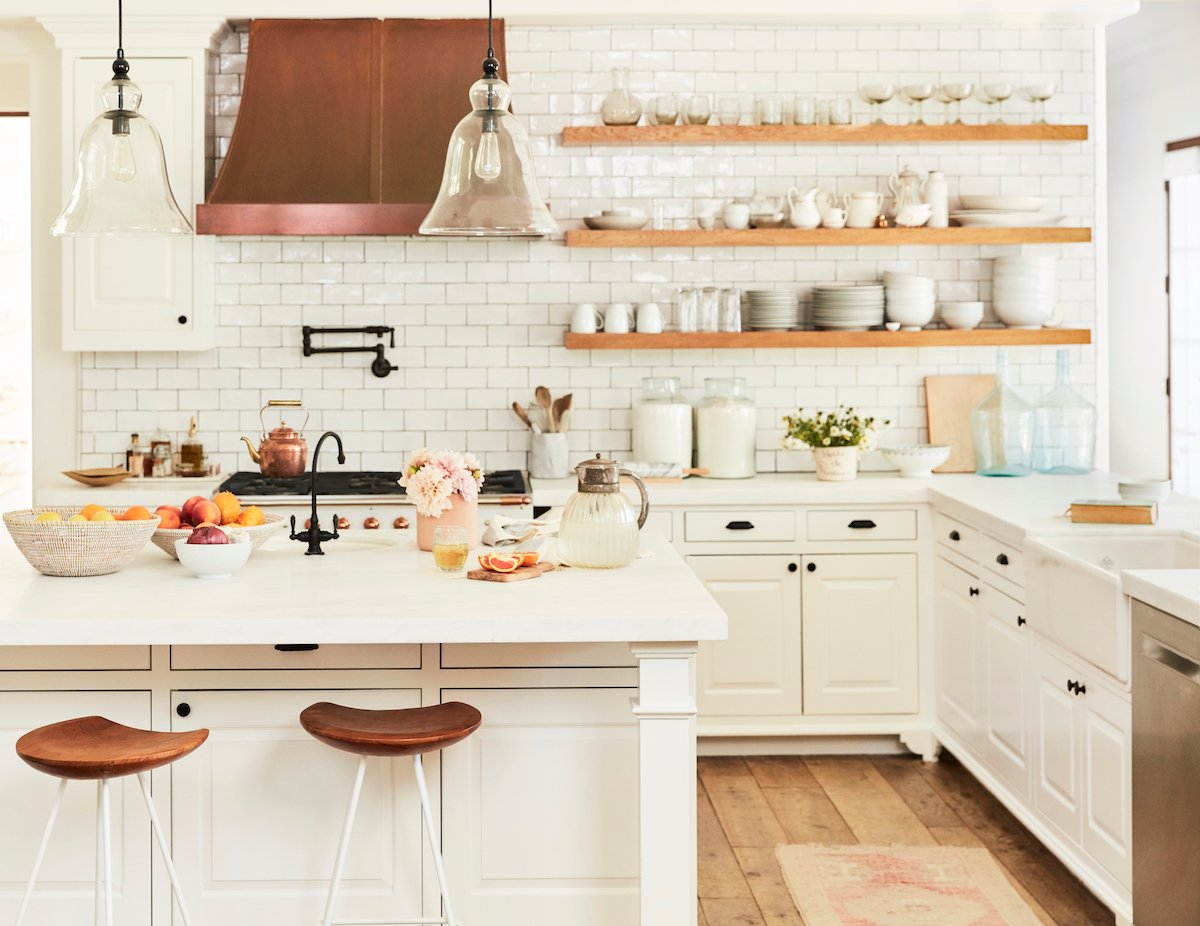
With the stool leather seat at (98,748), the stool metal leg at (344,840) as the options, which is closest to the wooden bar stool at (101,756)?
the stool leather seat at (98,748)

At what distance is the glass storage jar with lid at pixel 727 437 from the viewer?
5.37 metres

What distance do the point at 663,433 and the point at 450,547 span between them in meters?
2.46

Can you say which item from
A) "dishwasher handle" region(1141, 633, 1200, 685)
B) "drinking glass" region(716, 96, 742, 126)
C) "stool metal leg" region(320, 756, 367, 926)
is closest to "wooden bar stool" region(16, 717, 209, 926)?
"stool metal leg" region(320, 756, 367, 926)

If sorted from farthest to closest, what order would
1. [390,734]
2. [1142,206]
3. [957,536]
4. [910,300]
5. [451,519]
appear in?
[1142,206], [910,300], [957,536], [451,519], [390,734]

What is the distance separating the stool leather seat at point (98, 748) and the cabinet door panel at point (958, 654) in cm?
281

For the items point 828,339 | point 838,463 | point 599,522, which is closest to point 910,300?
point 828,339

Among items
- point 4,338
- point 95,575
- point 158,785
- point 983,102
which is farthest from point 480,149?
point 4,338

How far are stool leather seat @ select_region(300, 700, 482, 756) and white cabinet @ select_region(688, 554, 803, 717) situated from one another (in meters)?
2.29

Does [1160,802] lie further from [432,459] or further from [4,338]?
[4,338]

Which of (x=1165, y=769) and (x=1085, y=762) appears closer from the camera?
(x=1165, y=769)

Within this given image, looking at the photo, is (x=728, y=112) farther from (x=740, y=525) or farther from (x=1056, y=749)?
(x=1056, y=749)

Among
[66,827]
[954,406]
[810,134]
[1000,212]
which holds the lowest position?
[66,827]

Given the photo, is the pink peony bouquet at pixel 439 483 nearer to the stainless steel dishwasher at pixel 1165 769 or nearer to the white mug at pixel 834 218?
the stainless steel dishwasher at pixel 1165 769

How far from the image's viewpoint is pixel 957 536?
4699 mm
